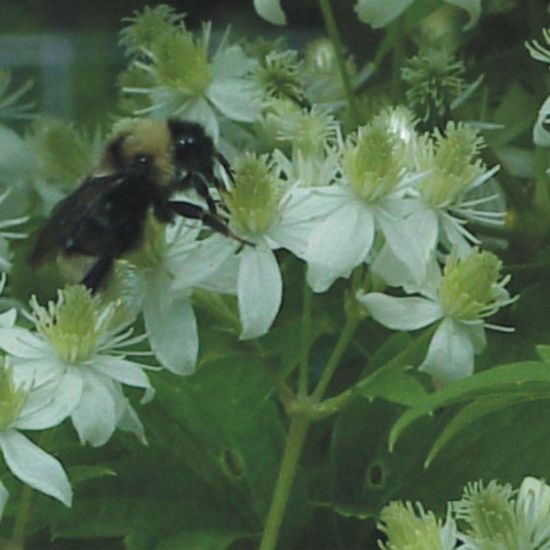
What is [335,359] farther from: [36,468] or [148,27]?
[148,27]

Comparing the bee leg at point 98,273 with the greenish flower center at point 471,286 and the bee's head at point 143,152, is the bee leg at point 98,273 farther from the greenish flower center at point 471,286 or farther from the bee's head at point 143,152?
the greenish flower center at point 471,286

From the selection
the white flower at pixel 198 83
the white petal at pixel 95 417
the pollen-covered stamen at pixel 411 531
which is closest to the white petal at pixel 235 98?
the white flower at pixel 198 83

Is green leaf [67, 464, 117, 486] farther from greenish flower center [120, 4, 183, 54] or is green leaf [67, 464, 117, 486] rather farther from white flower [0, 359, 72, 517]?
greenish flower center [120, 4, 183, 54]

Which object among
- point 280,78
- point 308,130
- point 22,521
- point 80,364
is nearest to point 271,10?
point 280,78

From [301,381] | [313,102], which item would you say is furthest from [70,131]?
[301,381]

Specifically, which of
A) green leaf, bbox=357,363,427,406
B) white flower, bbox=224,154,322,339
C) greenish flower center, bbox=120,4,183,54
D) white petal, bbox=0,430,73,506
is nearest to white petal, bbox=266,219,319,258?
white flower, bbox=224,154,322,339

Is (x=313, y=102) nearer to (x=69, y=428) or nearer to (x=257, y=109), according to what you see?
(x=257, y=109)
